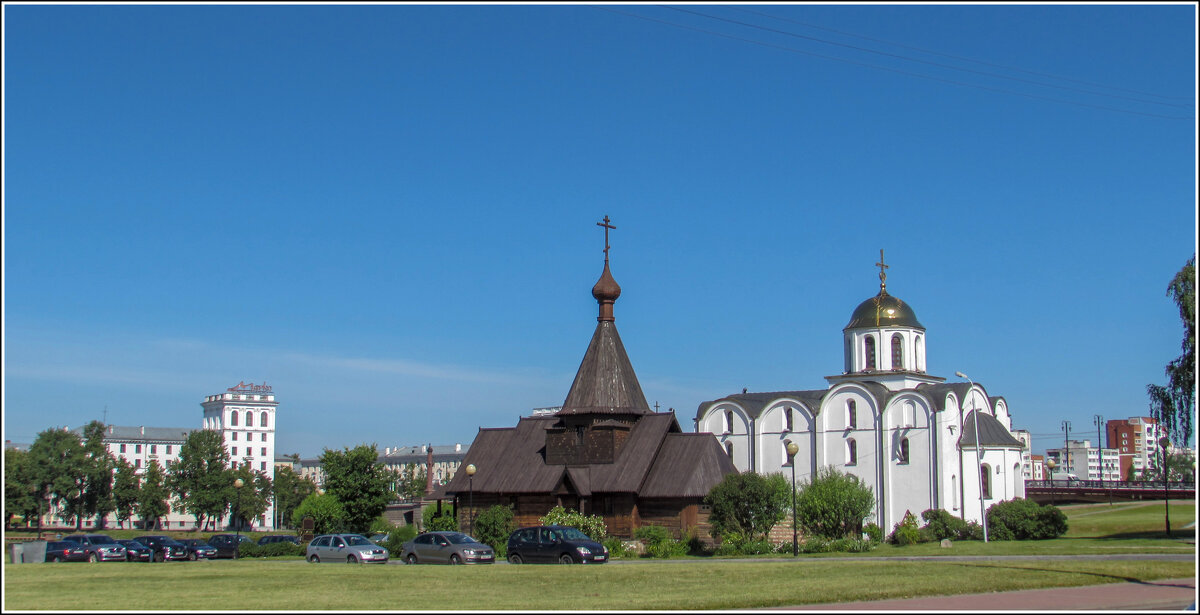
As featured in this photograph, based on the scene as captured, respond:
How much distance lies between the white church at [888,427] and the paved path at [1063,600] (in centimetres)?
3251

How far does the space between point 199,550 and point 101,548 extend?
441cm

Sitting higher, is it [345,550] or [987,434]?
[987,434]

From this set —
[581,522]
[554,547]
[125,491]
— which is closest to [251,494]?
[125,491]

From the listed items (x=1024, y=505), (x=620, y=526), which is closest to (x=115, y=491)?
(x=620, y=526)

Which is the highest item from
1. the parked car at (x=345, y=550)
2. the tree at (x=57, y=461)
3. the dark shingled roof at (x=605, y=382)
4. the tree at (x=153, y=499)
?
the dark shingled roof at (x=605, y=382)

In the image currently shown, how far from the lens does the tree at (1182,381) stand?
33.2 meters

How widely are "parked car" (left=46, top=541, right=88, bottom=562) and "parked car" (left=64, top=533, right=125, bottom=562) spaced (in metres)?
0.16

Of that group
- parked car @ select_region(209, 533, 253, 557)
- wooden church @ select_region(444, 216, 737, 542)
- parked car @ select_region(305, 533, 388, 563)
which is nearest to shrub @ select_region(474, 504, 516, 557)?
wooden church @ select_region(444, 216, 737, 542)

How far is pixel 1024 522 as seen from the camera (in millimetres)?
48500

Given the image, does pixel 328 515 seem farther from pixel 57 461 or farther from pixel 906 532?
pixel 57 461

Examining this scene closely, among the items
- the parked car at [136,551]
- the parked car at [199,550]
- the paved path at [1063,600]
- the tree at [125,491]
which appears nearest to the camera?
the paved path at [1063,600]

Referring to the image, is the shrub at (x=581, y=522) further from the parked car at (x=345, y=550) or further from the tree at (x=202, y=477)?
the tree at (x=202, y=477)

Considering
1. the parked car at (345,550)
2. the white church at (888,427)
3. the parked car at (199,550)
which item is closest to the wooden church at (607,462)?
the white church at (888,427)

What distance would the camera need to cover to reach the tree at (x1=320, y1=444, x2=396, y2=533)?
52.2 m
